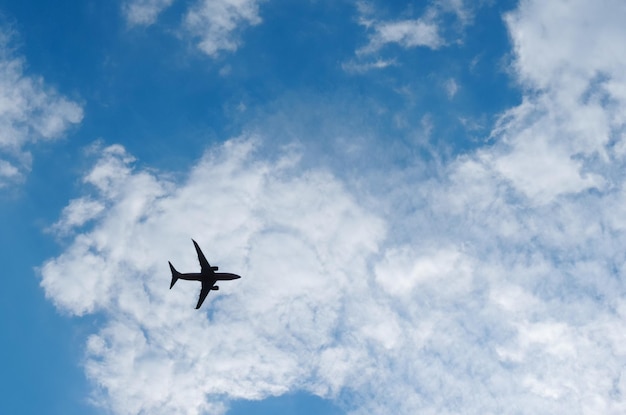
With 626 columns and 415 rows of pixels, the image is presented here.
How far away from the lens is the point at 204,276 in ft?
491

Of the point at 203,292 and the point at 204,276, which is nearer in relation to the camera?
the point at 204,276

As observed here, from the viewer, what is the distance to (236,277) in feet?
509

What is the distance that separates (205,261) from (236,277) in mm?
10636

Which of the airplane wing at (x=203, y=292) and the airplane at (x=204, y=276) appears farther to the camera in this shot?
the airplane wing at (x=203, y=292)

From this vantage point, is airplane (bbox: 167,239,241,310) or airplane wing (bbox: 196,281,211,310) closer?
airplane (bbox: 167,239,241,310)

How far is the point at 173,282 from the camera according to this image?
15125cm

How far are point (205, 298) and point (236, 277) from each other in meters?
9.26

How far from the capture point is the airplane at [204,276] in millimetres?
148250

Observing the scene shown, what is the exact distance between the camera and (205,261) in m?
148

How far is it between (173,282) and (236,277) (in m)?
15.6

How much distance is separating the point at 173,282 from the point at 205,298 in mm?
8933

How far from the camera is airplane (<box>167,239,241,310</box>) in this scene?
148250 millimetres
